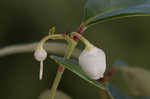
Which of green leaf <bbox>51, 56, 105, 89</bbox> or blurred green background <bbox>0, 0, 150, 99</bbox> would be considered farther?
blurred green background <bbox>0, 0, 150, 99</bbox>

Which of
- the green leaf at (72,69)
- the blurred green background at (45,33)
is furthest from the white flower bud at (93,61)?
the blurred green background at (45,33)

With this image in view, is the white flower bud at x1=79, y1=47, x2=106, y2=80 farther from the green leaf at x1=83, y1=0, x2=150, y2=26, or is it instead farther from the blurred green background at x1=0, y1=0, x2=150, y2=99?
the blurred green background at x1=0, y1=0, x2=150, y2=99

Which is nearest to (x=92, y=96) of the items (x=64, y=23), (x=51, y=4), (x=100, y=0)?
(x=64, y=23)

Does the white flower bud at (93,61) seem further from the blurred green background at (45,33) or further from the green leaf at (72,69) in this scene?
the blurred green background at (45,33)

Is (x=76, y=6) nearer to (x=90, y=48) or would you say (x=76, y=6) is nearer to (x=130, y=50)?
(x=130, y=50)

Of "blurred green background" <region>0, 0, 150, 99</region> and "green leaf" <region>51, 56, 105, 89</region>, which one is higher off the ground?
"green leaf" <region>51, 56, 105, 89</region>

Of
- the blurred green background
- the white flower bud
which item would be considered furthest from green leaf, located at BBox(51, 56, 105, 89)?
the blurred green background
